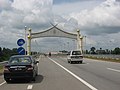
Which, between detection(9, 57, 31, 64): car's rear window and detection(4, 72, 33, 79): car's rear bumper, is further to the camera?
detection(9, 57, 31, 64): car's rear window

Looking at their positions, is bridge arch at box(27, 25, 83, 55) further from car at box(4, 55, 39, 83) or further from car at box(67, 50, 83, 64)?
car at box(4, 55, 39, 83)

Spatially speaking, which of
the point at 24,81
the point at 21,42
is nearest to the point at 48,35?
the point at 21,42

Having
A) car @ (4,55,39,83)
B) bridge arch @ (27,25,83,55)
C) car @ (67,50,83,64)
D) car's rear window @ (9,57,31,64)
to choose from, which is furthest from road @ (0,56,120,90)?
bridge arch @ (27,25,83,55)

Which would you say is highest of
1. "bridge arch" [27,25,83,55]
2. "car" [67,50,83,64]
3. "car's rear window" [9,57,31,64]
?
"bridge arch" [27,25,83,55]

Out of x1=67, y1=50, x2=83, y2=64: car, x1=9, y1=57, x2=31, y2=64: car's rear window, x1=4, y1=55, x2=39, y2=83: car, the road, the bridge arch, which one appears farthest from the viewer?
the bridge arch

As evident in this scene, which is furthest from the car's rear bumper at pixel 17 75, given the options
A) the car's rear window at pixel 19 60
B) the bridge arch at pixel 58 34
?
the bridge arch at pixel 58 34

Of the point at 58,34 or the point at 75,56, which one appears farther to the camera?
the point at 58,34

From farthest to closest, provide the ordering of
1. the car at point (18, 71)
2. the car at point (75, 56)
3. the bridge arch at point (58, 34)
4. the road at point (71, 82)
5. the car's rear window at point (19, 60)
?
the bridge arch at point (58, 34)
the car at point (75, 56)
the car's rear window at point (19, 60)
the car at point (18, 71)
the road at point (71, 82)

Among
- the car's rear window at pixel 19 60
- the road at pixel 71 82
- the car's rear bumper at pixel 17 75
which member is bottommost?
the road at pixel 71 82

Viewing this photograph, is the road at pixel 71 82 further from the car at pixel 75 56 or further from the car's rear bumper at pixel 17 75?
the car at pixel 75 56

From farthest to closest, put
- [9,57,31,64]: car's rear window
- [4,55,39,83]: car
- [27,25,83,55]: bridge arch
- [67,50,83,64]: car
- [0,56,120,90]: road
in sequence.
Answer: [27,25,83,55]: bridge arch < [67,50,83,64]: car < [9,57,31,64]: car's rear window < [4,55,39,83]: car < [0,56,120,90]: road

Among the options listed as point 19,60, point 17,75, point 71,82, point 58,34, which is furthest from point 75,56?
point 58,34

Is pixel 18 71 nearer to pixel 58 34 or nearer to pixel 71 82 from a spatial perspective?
pixel 71 82

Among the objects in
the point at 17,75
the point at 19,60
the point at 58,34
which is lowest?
the point at 17,75
